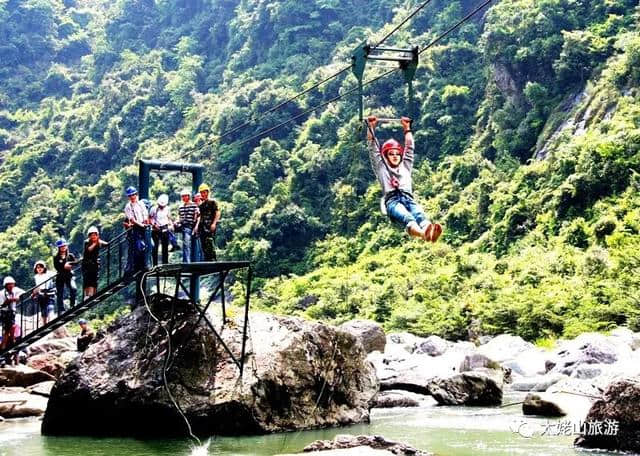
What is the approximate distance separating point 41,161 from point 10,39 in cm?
2739

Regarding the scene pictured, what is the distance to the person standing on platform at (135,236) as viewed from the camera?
16219 millimetres

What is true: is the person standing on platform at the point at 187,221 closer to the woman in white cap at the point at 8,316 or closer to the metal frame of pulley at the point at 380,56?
the woman in white cap at the point at 8,316

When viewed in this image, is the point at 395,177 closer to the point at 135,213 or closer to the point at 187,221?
the point at 187,221

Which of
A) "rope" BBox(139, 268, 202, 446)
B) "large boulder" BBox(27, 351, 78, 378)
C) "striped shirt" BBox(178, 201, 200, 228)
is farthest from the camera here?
"large boulder" BBox(27, 351, 78, 378)

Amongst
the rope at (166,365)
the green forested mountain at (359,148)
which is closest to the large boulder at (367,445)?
the rope at (166,365)

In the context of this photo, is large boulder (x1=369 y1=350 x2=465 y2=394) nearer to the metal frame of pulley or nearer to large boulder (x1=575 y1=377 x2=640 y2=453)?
large boulder (x1=575 y1=377 x2=640 y2=453)

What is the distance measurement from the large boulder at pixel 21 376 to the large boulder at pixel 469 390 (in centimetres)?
869

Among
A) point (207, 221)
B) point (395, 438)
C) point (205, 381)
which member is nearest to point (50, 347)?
point (207, 221)

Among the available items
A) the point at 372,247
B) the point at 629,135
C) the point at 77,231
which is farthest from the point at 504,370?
the point at 77,231

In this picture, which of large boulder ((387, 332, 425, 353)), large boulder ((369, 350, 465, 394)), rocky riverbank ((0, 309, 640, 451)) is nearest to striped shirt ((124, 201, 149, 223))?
rocky riverbank ((0, 309, 640, 451))

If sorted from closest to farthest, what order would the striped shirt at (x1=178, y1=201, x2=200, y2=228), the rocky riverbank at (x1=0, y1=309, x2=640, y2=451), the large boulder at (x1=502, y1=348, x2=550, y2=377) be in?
Result: the rocky riverbank at (x1=0, y1=309, x2=640, y2=451), the striped shirt at (x1=178, y1=201, x2=200, y2=228), the large boulder at (x1=502, y1=348, x2=550, y2=377)

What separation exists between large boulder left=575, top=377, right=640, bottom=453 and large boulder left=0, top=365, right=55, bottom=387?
13373 millimetres

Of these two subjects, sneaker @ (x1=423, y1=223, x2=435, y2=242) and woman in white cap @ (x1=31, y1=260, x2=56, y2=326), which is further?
woman in white cap @ (x1=31, y1=260, x2=56, y2=326)

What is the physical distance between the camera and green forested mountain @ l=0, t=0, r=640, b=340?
3847 cm
